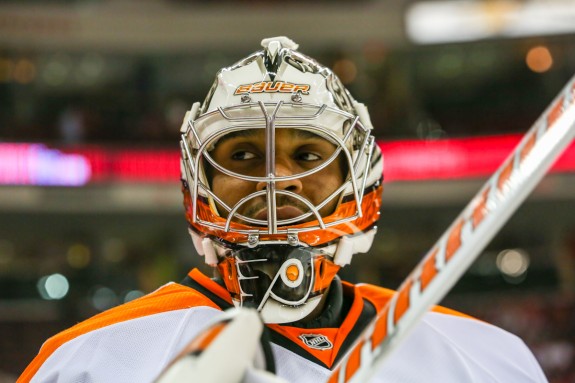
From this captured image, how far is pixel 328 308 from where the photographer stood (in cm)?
159

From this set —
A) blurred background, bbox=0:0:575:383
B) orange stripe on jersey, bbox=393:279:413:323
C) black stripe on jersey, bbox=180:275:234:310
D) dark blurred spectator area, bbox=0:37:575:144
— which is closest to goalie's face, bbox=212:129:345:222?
black stripe on jersey, bbox=180:275:234:310

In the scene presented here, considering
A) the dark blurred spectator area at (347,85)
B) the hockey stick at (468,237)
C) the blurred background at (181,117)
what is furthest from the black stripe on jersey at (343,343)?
the dark blurred spectator area at (347,85)

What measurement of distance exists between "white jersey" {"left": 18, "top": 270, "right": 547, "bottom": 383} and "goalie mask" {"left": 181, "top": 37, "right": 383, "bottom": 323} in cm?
6

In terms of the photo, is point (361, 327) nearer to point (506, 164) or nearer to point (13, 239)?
point (506, 164)

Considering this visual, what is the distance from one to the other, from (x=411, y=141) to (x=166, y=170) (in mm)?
2413

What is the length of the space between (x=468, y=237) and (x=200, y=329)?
1.90 feet

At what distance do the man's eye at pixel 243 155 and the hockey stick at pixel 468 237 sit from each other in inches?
20.5

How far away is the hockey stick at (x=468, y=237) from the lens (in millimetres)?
1006

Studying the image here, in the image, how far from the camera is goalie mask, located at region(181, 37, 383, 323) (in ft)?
4.84

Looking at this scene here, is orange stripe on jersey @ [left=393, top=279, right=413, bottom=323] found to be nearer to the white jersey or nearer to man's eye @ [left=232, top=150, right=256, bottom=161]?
the white jersey

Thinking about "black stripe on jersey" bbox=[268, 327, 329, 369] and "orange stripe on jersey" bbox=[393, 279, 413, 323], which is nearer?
"orange stripe on jersey" bbox=[393, 279, 413, 323]

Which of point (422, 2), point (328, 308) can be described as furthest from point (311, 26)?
point (328, 308)

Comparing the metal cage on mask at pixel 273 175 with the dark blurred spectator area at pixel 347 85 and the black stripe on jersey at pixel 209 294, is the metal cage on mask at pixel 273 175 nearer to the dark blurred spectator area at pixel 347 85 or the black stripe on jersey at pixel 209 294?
the black stripe on jersey at pixel 209 294

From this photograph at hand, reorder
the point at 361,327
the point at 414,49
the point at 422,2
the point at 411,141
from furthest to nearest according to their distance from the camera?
the point at 414,49
the point at 422,2
the point at 411,141
the point at 361,327
